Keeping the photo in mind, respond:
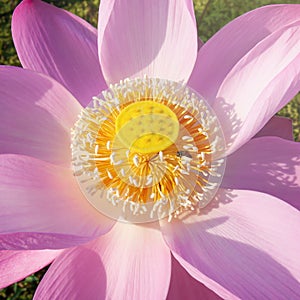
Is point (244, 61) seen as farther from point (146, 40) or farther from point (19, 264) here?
point (19, 264)

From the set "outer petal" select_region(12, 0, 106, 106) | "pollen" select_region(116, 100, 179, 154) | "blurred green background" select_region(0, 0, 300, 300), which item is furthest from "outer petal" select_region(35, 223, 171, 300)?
"blurred green background" select_region(0, 0, 300, 300)

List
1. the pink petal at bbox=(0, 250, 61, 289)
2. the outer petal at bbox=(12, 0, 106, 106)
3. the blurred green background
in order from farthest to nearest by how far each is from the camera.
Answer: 1. the blurred green background
2. the outer petal at bbox=(12, 0, 106, 106)
3. the pink petal at bbox=(0, 250, 61, 289)

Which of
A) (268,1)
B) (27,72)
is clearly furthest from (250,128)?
(268,1)

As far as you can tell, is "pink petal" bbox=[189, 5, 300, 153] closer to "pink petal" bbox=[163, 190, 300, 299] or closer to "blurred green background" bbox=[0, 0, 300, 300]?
"pink petal" bbox=[163, 190, 300, 299]

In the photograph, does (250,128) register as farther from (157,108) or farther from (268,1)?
(268,1)

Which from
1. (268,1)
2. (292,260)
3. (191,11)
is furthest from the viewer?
(268,1)

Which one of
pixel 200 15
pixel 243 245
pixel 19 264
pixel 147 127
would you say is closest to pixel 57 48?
pixel 147 127
